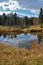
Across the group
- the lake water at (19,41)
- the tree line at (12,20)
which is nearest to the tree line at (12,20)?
the tree line at (12,20)

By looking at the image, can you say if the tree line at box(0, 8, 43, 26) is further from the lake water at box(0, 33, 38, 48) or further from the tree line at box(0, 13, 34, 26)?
the lake water at box(0, 33, 38, 48)

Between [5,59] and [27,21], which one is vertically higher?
[5,59]

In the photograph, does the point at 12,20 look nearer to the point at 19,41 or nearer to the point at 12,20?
the point at 12,20

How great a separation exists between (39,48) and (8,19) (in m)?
85.4

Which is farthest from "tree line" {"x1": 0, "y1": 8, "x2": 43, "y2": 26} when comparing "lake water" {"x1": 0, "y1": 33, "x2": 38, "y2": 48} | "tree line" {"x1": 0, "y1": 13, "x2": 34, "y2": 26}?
"lake water" {"x1": 0, "y1": 33, "x2": 38, "y2": 48}

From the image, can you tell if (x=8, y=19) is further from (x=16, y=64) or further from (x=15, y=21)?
(x=16, y=64)

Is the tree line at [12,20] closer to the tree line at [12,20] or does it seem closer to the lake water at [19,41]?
the tree line at [12,20]

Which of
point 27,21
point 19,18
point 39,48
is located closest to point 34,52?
point 39,48

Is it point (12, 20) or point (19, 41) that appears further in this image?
point (12, 20)

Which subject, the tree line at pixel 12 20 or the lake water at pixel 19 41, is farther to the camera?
the tree line at pixel 12 20

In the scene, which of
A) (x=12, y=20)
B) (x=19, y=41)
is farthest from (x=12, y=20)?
(x=19, y=41)

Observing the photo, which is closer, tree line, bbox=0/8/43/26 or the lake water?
the lake water

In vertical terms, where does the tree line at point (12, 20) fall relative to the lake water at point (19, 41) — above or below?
below

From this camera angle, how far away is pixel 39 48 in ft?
31.2
